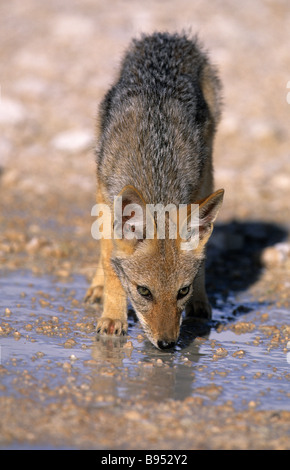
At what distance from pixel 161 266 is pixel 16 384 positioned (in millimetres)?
1448

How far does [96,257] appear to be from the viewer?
8562 millimetres

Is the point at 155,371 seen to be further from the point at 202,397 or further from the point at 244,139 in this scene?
the point at 244,139

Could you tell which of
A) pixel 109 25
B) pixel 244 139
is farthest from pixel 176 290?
pixel 109 25

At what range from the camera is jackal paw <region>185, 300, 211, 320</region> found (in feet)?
22.0

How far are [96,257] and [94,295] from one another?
1.71 m

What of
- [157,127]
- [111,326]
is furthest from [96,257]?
[157,127]

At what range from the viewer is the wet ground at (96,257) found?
4125 millimetres

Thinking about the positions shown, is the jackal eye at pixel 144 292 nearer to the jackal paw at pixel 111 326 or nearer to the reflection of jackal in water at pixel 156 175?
the reflection of jackal in water at pixel 156 175

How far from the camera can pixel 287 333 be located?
244 inches

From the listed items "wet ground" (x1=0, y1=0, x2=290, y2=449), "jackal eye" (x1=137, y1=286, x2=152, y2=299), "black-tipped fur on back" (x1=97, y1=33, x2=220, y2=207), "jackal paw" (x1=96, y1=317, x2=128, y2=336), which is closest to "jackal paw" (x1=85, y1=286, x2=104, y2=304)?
"wet ground" (x1=0, y1=0, x2=290, y2=449)

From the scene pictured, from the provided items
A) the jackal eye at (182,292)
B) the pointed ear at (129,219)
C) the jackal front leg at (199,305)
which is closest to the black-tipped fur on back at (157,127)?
the pointed ear at (129,219)

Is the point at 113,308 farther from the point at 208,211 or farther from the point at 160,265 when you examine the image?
the point at 208,211

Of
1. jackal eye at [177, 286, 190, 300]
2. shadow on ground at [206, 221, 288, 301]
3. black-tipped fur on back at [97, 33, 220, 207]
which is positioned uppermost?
black-tipped fur on back at [97, 33, 220, 207]

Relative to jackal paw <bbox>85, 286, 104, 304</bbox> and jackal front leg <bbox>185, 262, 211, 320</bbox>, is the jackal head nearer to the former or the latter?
jackal front leg <bbox>185, 262, 211, 320</bbox>
